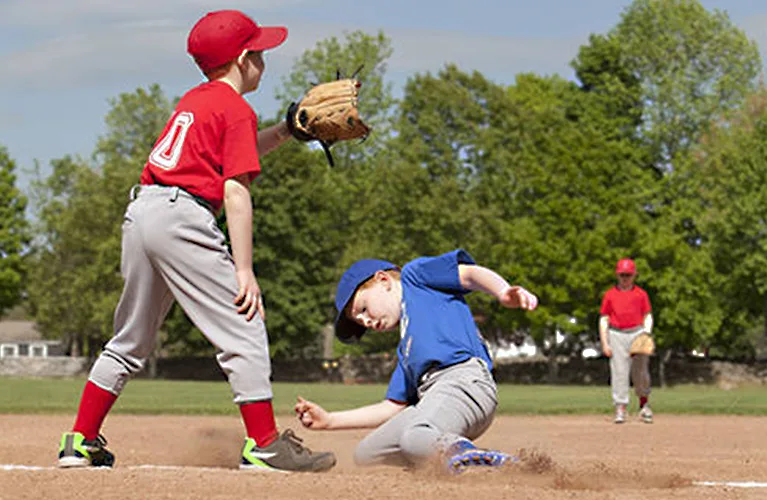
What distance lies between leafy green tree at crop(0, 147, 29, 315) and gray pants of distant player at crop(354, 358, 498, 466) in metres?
51.5

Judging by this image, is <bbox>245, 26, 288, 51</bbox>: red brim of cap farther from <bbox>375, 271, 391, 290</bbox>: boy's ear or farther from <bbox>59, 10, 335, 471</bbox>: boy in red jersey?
<bbox>375, 271, 391, 290</bbox>: boy's ear

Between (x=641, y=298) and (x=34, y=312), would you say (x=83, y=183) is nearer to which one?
(x=34, y=312)

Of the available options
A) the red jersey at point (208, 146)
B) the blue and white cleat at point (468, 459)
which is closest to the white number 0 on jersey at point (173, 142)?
the red jersey at point (208, 146)

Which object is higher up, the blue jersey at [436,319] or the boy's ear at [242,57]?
the boy's ear at [242,57]

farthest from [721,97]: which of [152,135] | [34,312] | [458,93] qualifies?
[34,312]

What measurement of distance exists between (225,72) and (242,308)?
3.99 ft

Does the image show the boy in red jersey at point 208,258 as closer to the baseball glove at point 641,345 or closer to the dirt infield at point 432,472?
the dirt infield at point 432,472

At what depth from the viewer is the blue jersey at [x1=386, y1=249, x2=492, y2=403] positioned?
6.08 metres

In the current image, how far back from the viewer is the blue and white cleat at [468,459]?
17.5 ft

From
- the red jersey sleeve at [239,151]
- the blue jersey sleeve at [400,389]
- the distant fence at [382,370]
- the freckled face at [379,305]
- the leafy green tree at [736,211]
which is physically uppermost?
the leafy green tree at [736,211]

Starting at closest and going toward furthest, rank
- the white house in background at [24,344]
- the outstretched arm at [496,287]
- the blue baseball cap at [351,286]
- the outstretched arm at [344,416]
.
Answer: the outstretched arm at [496,287] < the outstretched arm at [344,416] < the blue baseball cap at [351,286] < the white house in background at [24,344]

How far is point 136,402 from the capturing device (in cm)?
1788

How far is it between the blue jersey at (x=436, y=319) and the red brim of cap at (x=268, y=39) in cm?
130

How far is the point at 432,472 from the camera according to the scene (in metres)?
5.44
